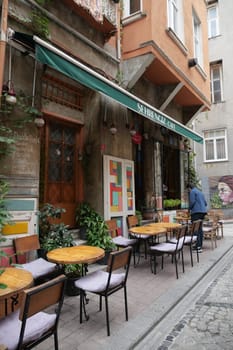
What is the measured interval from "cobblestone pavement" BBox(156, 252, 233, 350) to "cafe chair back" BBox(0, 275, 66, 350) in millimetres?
1356

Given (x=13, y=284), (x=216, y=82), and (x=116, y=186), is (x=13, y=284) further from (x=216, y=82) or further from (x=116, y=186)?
(x=216, y=82)

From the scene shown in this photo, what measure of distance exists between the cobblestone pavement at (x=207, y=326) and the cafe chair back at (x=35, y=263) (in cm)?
191

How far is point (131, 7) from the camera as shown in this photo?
24.2 ft

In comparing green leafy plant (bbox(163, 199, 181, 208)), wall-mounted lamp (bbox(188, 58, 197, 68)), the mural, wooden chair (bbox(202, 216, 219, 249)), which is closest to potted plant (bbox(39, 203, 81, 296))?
wooden chair (bbox(202, 216, 219, 249))

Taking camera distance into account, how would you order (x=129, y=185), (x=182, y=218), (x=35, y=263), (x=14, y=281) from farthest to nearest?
(x=182, y=218) → (x=129, y=185) → (x=35, y=263) → (x=14, y=281)

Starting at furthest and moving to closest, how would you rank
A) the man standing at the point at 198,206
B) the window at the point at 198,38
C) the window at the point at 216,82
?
the window at the point at 216,82
the window at the point at 198,38
the man standing at the point at 198,206

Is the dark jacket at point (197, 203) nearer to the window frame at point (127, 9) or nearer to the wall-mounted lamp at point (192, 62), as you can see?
the wall-mounted lamp at point (192, 62)

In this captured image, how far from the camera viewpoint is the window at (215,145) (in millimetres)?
16391

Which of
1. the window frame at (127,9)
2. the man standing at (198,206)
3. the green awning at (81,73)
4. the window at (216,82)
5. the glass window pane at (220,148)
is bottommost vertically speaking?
the man standing at (198,206)

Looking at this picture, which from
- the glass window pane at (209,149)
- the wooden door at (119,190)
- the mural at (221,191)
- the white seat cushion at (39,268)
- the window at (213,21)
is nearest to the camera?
the white seat cushion at (39,268)

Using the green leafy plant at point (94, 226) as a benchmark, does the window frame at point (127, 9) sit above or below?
above

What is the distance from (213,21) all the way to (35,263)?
64.2 ft

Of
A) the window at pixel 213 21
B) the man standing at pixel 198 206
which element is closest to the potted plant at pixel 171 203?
the man standing at pixel 198 206

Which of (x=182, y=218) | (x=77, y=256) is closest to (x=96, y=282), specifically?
(x=77, y=256)
